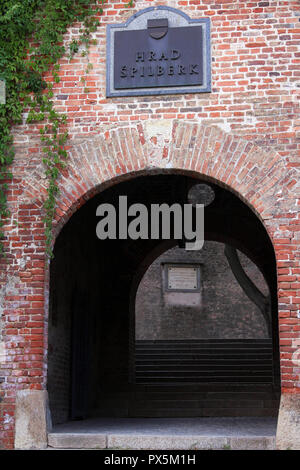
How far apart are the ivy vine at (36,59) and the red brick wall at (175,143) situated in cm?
10

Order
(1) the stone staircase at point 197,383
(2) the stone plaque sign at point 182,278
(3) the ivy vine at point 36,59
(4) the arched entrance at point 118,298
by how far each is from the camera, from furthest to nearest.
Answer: (2) the stone plaque sign at point 182,278
(1) the stone staircase at point 197,383
(4) the arched entrance at point 118,298
(3) the ivy vine at point 36,59

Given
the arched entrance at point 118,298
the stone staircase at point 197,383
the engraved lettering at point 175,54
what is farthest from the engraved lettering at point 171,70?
the stone staircase at point 197,383

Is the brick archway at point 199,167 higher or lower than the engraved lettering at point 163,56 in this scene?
lower

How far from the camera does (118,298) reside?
11852 millimetres

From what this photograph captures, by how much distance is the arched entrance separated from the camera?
9.85 m

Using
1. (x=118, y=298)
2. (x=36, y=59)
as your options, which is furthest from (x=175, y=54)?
(x=118, y=298)

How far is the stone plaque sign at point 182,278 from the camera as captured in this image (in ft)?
72.9

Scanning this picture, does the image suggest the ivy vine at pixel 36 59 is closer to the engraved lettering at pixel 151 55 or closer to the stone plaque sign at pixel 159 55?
the stone plaque sign at pixel 159 55

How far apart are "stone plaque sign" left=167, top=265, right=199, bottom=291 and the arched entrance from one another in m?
9.97

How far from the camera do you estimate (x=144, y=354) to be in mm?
15469

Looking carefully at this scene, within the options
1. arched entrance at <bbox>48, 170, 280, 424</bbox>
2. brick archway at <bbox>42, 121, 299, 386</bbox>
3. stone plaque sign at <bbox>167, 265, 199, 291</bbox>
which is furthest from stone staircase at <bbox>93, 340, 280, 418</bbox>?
stone plaque sign at <bbox>167, 265, 199, 291</bbox>

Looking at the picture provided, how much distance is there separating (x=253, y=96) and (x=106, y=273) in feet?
18.8

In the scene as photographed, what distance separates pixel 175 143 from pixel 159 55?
1.00 metres

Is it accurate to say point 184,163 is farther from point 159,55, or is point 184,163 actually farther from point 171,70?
point 159,55
